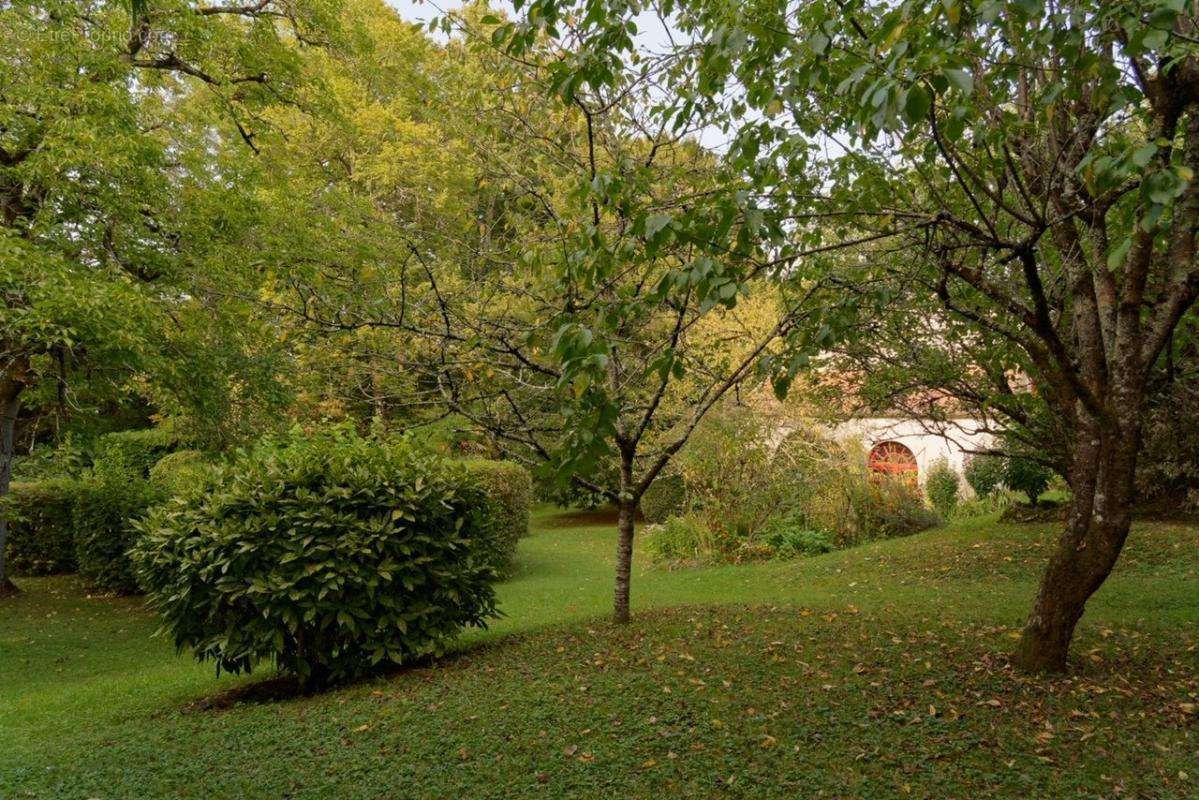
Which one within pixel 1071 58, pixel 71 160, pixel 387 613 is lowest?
pixel 387 613

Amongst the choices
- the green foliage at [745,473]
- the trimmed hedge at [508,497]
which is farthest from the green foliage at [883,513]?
the trimmed hedge at [508,497]

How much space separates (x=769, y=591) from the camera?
8.35 meters

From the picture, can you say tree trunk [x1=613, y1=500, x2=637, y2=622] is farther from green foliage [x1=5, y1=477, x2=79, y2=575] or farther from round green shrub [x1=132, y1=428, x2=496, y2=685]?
green foliage [x1=5, y1=477, x2=79, y2=575]

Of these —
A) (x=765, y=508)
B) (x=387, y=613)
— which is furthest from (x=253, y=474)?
(x=765, y=508)

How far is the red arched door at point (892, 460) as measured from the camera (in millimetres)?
14000

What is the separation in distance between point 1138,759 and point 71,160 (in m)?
9.44

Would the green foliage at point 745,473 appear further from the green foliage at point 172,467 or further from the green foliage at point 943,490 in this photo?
the green foliage at point 172,467

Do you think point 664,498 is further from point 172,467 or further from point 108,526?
point 108,526

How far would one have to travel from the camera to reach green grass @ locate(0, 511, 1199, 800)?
327 cm

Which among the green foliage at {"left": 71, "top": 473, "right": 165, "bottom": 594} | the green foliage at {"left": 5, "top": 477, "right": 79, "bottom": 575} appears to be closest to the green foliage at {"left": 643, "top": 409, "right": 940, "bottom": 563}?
the green foliage at {"left": 71, "top": 473, "right": 165, "bottom": 594}

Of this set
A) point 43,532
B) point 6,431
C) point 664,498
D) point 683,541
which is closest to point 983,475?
point 683,541

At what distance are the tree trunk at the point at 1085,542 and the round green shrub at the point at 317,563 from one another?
11.6 ft

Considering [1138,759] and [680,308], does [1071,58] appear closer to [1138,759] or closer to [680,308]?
[680,308]

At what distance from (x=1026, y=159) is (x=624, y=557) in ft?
11.9
